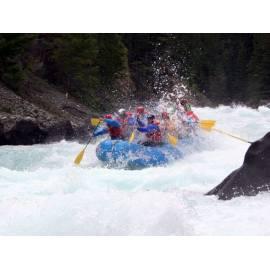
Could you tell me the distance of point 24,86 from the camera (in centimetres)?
895

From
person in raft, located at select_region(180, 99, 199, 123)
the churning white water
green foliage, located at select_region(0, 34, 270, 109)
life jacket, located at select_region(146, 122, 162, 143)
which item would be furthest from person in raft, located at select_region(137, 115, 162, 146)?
green foliage, located at select_region(0, 34, 270, 109)

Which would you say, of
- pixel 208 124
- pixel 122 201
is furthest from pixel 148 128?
pixel 122 201

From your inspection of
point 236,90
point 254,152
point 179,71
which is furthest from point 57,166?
point 179,71

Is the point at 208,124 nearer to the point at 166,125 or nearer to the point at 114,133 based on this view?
the point at 166,125

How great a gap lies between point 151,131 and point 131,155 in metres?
0.45

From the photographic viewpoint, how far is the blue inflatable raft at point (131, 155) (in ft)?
17.7

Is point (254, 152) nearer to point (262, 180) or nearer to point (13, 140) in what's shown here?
point (262, 180)

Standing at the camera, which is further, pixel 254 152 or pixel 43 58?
pixel 43 58

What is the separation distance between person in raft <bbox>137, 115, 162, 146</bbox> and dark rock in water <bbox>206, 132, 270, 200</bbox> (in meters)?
2.24

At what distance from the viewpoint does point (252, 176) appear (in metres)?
3.44

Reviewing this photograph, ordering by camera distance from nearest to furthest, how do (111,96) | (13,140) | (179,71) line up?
(13,140) → (111,96) → (179,71)

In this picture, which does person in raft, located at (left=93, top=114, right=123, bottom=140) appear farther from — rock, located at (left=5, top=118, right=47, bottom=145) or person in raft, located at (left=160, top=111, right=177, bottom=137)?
rock, located at (left=5, top=118, right=47, bottom=145)

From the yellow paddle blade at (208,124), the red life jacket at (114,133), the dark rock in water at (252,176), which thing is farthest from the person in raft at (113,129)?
the dark rock in water at (252,176)
